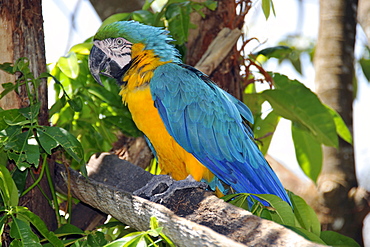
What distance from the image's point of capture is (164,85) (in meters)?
2.15

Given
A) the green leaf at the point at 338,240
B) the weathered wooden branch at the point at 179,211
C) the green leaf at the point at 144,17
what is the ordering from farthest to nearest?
the green leaf at the point at 144,17 → the green leaf at the point at 338,240 → the weathered wooden branch at the point at 179,211

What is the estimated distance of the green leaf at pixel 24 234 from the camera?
62.4 inches

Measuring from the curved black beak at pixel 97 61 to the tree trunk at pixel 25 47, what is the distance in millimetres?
262

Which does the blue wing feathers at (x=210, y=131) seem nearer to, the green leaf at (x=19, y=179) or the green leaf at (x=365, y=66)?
the green leaf at (x=19, y=179)

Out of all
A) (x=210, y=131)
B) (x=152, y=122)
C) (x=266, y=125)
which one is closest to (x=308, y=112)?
(x=266, y=125)

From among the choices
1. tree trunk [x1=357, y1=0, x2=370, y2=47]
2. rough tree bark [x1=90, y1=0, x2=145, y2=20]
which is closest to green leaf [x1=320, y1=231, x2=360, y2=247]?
tree trunk [x1=357, y1=0, x2=370, y2=47]

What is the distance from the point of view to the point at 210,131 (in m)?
2.16

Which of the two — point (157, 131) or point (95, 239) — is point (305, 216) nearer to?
point (157, 131)

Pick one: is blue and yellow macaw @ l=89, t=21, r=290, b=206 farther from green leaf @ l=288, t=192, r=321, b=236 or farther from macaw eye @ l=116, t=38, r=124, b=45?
macaw eye @ l=116, t=38, r=124, b=45

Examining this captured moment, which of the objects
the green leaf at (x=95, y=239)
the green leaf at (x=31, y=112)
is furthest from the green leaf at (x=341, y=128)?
the green leaf at (x=31, y=112)

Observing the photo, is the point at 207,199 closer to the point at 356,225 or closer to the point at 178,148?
the point at 178,148

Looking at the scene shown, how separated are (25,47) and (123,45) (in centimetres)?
49

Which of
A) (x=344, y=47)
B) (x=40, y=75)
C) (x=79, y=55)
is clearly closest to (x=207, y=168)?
(x=40, y=75)

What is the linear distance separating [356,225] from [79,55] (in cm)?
221
